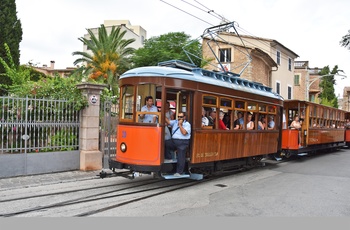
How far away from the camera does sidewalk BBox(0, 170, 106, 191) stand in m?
7.73

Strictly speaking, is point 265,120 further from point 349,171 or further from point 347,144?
point 347,144

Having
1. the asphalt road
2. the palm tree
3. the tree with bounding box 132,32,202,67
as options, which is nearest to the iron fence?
the asphalt road

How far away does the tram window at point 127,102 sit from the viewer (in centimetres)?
780

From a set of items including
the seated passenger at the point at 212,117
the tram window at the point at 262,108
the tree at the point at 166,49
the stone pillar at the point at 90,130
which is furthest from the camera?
the tree at the point at 166,49

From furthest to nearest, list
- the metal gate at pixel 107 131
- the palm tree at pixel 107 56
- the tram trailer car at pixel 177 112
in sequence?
the palm tree at pixel 107 56 < the metal gate at pixel 107 131 < the tram trailer car at pixel 177 112

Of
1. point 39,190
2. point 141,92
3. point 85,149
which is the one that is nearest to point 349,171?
point 141,92

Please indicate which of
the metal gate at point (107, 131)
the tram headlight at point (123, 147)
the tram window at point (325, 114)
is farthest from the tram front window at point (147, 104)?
the tram window at point (325, 114)

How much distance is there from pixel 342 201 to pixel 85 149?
705 cm

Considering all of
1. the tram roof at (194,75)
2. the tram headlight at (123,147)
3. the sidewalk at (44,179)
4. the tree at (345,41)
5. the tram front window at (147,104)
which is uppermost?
the tree at (345,41)

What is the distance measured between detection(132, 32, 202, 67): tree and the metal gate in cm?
1358

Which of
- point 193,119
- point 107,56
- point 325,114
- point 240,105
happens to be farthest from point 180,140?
point 107,56

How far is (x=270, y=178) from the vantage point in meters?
9.64

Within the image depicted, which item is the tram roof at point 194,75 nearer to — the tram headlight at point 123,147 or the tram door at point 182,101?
the tram door at point 182,101

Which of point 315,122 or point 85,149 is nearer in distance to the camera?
point 85,149
